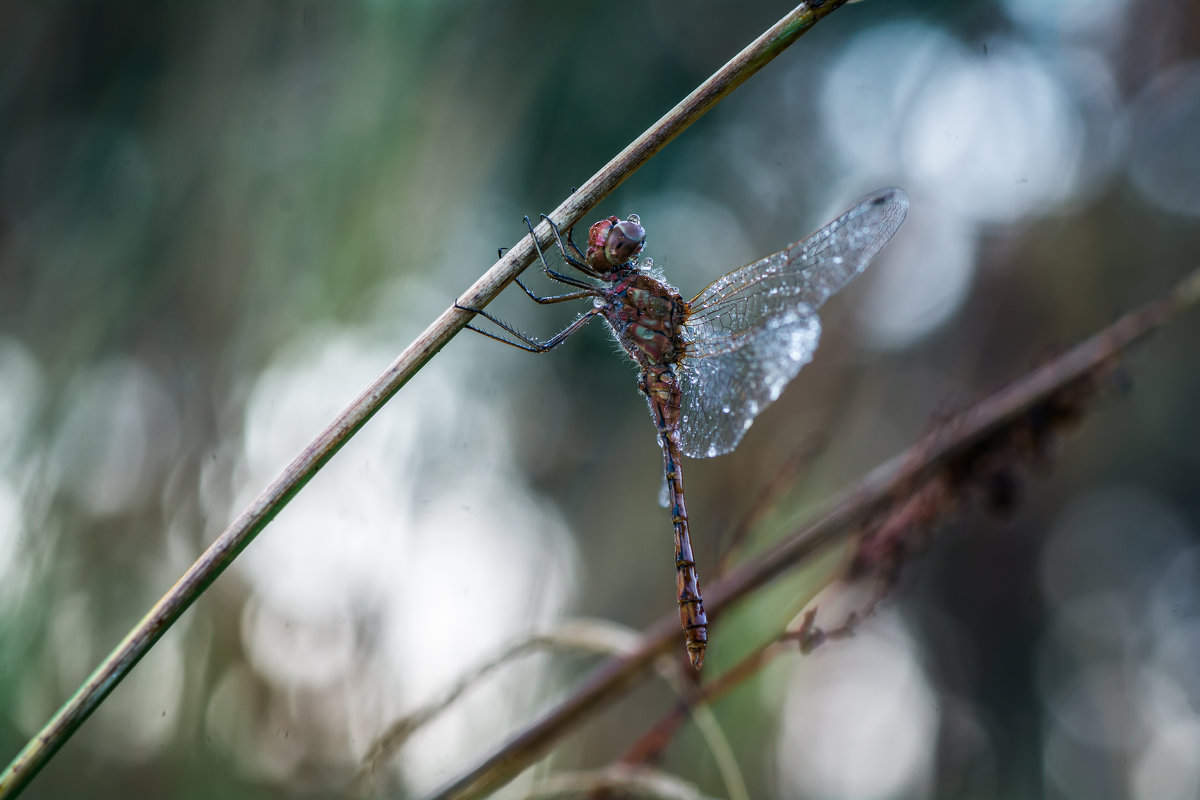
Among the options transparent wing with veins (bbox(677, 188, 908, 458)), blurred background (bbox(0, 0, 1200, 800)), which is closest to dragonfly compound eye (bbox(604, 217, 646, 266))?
transparent wing with veins (bbox(677, 188, 908, 458))

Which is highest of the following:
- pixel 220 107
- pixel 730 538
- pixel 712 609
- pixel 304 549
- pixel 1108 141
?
pixel 1108 141

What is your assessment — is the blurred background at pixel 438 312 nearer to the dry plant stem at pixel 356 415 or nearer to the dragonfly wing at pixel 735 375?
the dragonfly wing at pixel 735 375

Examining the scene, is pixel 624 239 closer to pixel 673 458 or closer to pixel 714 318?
pixel 714 318

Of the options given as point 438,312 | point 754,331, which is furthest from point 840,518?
point 438,312

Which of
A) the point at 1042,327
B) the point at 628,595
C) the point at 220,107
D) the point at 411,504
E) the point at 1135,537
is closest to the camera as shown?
the point at 411,504

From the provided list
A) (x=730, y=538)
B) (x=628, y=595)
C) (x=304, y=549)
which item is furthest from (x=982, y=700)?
(x=304, y=549)

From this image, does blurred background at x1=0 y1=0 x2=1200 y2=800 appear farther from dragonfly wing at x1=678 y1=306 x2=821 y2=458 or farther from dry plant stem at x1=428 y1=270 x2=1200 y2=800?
dragonfly wing at x1=678 y1=306 x2=821 y2=458

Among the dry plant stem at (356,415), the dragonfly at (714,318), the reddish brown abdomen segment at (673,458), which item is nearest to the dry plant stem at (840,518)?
the reddish brown abdomen segment at (673,458)

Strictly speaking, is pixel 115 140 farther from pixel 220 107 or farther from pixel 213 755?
pixel 213 755
